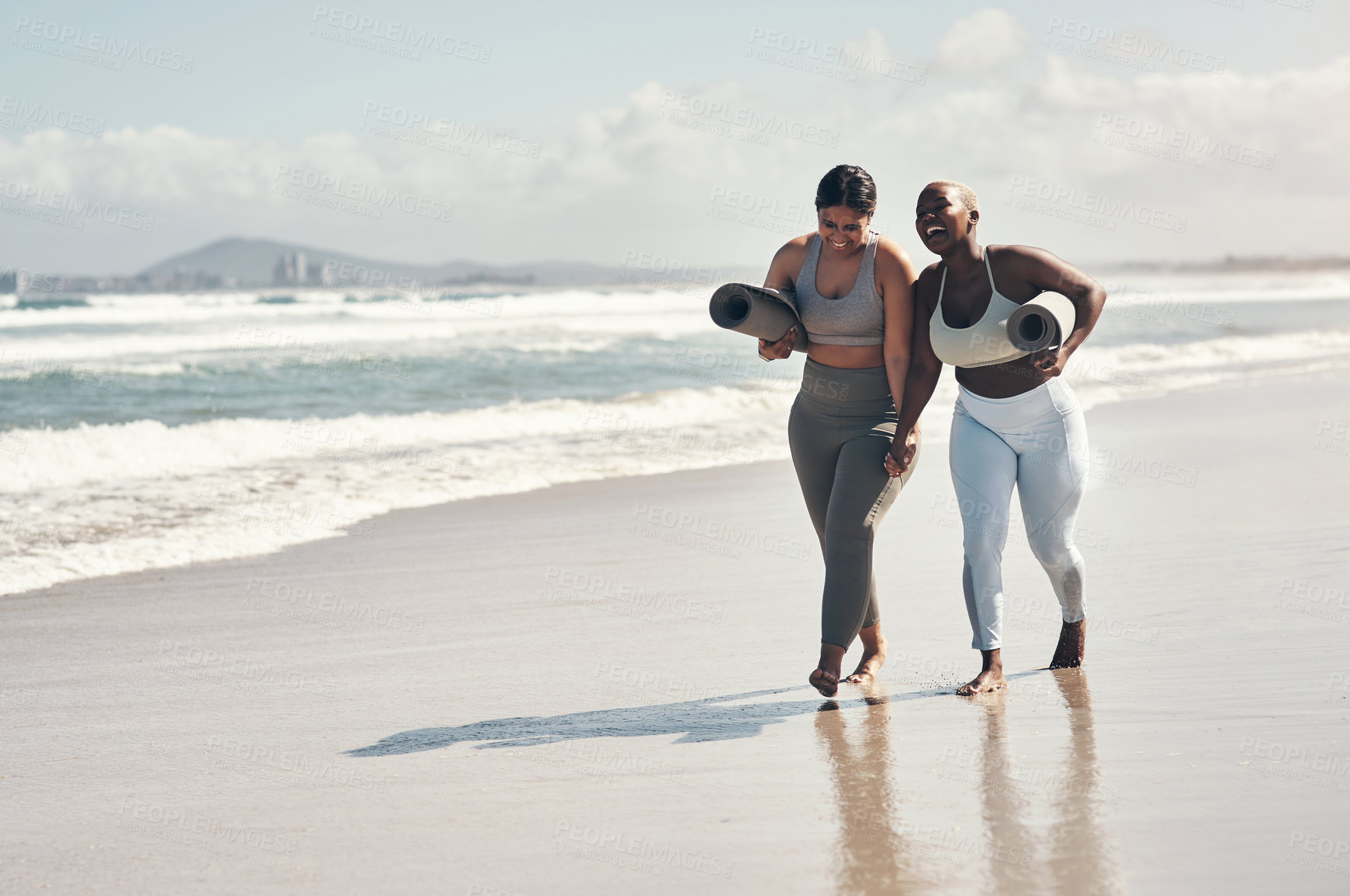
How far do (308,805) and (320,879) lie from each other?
1.64ft

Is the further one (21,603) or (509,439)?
(509,439)

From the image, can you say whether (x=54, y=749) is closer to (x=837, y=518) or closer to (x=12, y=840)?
(x=12, y=840)

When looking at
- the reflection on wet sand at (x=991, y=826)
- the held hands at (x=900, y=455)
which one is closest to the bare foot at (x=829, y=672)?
the reflection on wet sand at (x=991, y=826)

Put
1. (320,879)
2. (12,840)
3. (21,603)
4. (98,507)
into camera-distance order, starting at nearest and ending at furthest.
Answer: (320,879), (12,840), (21,603), (98,507)

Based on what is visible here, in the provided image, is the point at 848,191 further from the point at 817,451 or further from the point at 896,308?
the point at 817,451

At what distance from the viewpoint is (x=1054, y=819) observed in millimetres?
2672

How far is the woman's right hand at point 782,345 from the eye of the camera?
373cm

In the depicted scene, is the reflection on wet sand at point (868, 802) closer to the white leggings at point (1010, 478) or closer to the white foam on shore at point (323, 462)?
the white leggings at point (1010, 478)

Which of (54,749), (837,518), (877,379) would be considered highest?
(877,379)

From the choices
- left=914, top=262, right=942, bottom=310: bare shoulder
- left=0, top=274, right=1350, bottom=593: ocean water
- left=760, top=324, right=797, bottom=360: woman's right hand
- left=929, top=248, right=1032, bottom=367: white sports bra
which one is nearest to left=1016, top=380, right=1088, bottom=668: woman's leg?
left=929, top=248, right=1032, bottom=367: white sports bra

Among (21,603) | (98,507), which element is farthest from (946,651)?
(98,507)

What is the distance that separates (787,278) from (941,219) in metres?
0.56

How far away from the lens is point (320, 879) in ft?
8.43

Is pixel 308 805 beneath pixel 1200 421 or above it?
beneath
